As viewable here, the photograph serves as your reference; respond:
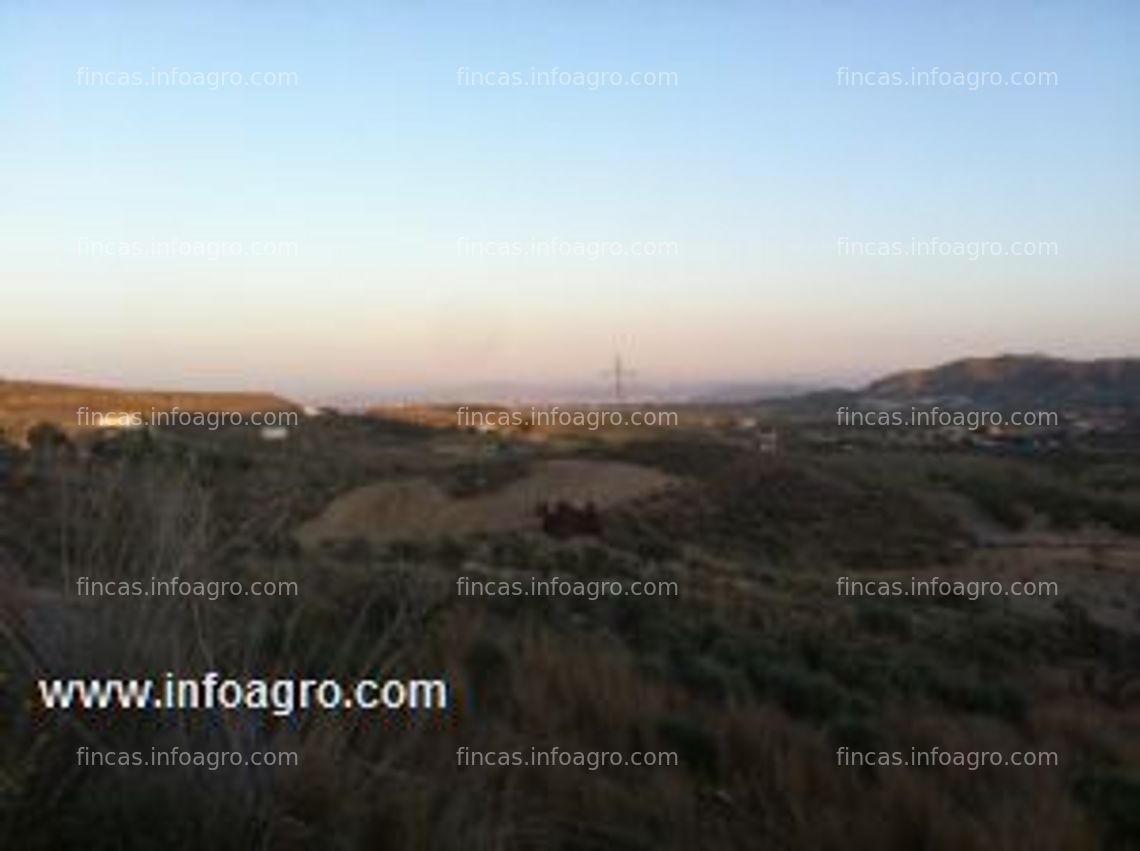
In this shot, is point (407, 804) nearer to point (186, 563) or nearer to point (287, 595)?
point (186, 563)

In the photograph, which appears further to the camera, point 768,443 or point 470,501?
point 768,443

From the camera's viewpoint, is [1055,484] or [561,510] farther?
[1055,484]

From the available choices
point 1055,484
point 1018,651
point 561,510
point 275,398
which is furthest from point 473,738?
point 275,398

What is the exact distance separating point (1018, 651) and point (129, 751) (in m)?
14.9

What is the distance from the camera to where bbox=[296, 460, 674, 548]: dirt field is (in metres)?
35.7

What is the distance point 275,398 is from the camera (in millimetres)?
123250

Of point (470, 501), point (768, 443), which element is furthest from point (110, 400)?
point (470, 501)

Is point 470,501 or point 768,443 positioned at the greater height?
point 470,501

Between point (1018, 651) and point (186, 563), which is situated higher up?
point (186, 563)

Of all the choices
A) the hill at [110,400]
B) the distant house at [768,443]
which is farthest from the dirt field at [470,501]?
the hill at [110,400]

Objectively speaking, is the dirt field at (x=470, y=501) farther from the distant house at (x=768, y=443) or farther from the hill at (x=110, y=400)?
the hill at (x=110, y=400)

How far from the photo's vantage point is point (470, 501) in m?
38.6

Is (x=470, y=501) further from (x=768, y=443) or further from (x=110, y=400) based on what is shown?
(x=110, y=400)

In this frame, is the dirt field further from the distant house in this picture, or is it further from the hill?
the hill
